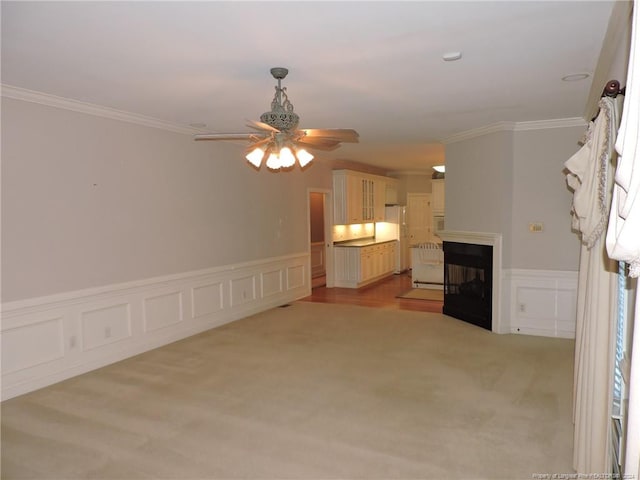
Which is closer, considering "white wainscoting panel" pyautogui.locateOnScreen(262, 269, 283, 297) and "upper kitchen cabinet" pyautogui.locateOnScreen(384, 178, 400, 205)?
"white wainscoting panel" pyautogui.locateOnScreen(262, 269, 283, 297)

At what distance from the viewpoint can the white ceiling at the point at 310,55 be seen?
8.12 feet

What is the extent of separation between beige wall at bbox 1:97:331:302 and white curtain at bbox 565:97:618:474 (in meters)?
4.37

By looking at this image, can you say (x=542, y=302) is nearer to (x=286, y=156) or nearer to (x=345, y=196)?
(x=286, y=156)

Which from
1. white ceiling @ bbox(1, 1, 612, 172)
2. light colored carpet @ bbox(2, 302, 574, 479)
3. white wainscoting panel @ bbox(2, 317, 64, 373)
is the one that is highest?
white ceiling @ bbox(1, 1, 612, 172)

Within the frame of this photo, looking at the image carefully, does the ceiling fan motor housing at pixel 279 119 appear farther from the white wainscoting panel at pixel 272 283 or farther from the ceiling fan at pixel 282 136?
the white wainscoting panel at pixel 272 283

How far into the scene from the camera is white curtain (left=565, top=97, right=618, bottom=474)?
2354 millimetres

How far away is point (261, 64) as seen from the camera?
130 inches

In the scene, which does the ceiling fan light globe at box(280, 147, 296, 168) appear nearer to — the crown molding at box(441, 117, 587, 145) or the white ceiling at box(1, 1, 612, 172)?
the white ceiling at box(1, 1, 612, 172)

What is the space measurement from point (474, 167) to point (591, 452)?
4.32m

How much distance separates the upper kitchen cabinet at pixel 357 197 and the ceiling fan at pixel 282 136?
526 cm

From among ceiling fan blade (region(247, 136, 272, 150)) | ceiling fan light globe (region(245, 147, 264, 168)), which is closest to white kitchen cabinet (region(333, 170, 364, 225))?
ceiling fan light globe (region(245, 147, 264, 168))

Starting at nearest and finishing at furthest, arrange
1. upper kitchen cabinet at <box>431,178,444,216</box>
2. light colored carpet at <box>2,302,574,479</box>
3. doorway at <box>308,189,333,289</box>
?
1. light colored carpet at <box>2,302,574,479</box>
2. doorway at <box>308,189,333,289</box>
3. upper kitchen cabinet at <box>431,178,444,216</box>

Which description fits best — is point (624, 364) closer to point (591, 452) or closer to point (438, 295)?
point (591, 452)

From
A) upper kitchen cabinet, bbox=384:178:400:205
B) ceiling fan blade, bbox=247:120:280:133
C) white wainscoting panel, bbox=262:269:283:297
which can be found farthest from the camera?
upper kitchen cabinet, bbox=384:178:400:205
